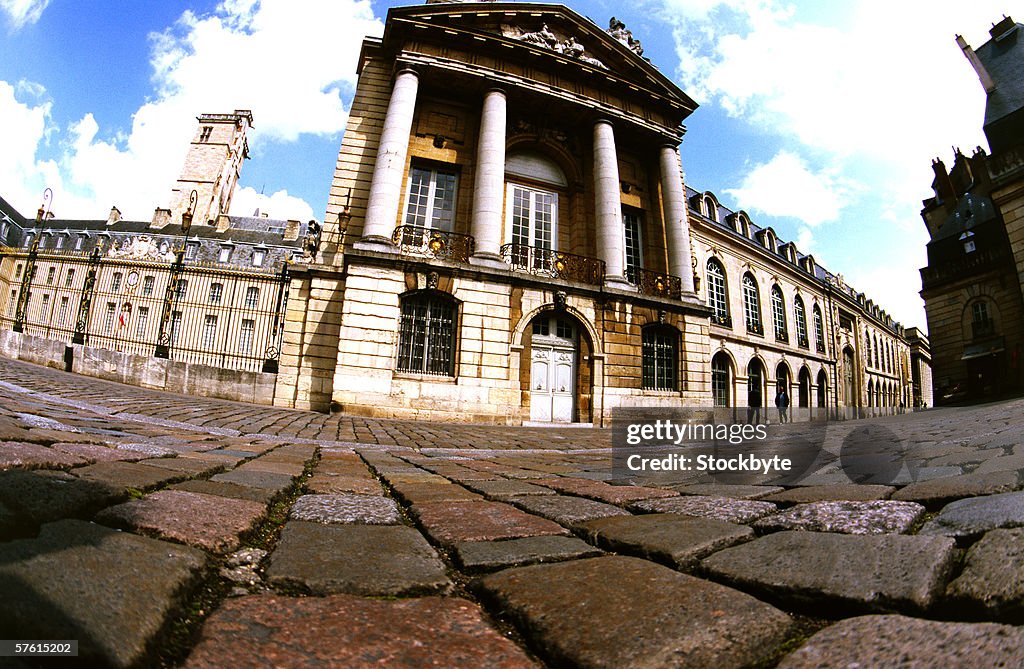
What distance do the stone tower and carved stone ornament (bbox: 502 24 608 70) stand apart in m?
44.3

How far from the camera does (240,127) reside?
52656 mm

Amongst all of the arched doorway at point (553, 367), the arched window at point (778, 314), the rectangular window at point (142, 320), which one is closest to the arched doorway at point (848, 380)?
the arched window at point (778, 314)

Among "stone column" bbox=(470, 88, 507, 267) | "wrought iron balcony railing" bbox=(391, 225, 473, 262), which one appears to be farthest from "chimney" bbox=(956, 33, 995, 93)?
"wrought iron balcony railing" bbox=(391, 225, 473, 262)

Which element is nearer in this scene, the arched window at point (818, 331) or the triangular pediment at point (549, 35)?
the triangular pediment at point (549, 35)

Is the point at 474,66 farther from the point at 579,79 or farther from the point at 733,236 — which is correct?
the point at 733,236

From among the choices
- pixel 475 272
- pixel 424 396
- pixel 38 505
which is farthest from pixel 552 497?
pixel 475 272

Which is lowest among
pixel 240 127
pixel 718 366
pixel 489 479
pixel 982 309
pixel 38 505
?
pixel 489 479

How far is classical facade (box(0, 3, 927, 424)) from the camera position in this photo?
1154 centimetres

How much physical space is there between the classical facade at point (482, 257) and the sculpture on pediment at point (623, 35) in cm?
6

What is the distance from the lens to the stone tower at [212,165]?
156ft

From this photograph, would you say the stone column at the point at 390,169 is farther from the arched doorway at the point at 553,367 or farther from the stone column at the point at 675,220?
the stone column at the point at 675,220

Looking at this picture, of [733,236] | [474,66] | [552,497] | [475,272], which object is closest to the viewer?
[552,497]

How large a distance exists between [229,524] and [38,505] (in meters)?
0.41

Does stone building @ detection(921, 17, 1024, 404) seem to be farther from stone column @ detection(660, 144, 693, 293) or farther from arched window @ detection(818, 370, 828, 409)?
stone column @ detection(660, 144, 693, 293)
